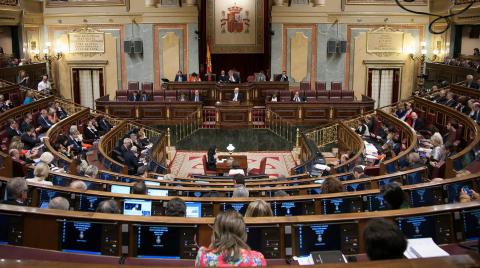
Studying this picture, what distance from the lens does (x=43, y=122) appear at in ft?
39.7

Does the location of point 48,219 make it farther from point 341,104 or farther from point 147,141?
point 341,104

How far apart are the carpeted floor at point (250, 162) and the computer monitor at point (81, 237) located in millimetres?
7629

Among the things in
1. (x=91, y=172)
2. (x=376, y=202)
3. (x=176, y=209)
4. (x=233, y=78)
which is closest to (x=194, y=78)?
(x=233, y=78)

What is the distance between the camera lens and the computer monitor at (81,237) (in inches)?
141

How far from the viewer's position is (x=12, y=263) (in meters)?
1.89

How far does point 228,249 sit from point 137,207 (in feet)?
7.71

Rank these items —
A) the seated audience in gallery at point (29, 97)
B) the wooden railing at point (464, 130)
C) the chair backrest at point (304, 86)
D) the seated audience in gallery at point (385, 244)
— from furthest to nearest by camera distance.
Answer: the chair backrest at point (304, 86), the seated audience in gallery at point (29, 97), the wooden railing at point (464, 130), the seated audience in gallery at point (385, 244)

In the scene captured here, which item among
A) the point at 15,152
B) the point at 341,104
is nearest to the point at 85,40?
the point at 341,104

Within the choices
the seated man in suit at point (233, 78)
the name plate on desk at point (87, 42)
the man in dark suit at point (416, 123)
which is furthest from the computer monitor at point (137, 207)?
the name plate on desk at point (87, 42)

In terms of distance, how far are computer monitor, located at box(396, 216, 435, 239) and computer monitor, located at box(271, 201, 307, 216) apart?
48.2 inches

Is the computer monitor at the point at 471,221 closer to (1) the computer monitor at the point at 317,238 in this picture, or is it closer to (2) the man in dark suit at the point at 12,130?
(1) the computer monitor at the point at 317,238

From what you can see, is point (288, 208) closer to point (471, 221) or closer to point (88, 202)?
point (471, 221)

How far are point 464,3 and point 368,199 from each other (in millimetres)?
13038

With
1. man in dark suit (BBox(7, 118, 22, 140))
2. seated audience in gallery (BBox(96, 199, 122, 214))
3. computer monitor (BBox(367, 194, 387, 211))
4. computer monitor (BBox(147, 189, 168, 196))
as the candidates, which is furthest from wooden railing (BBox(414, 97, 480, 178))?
man in dark suit (BBox(7, 118, 22, 140))
